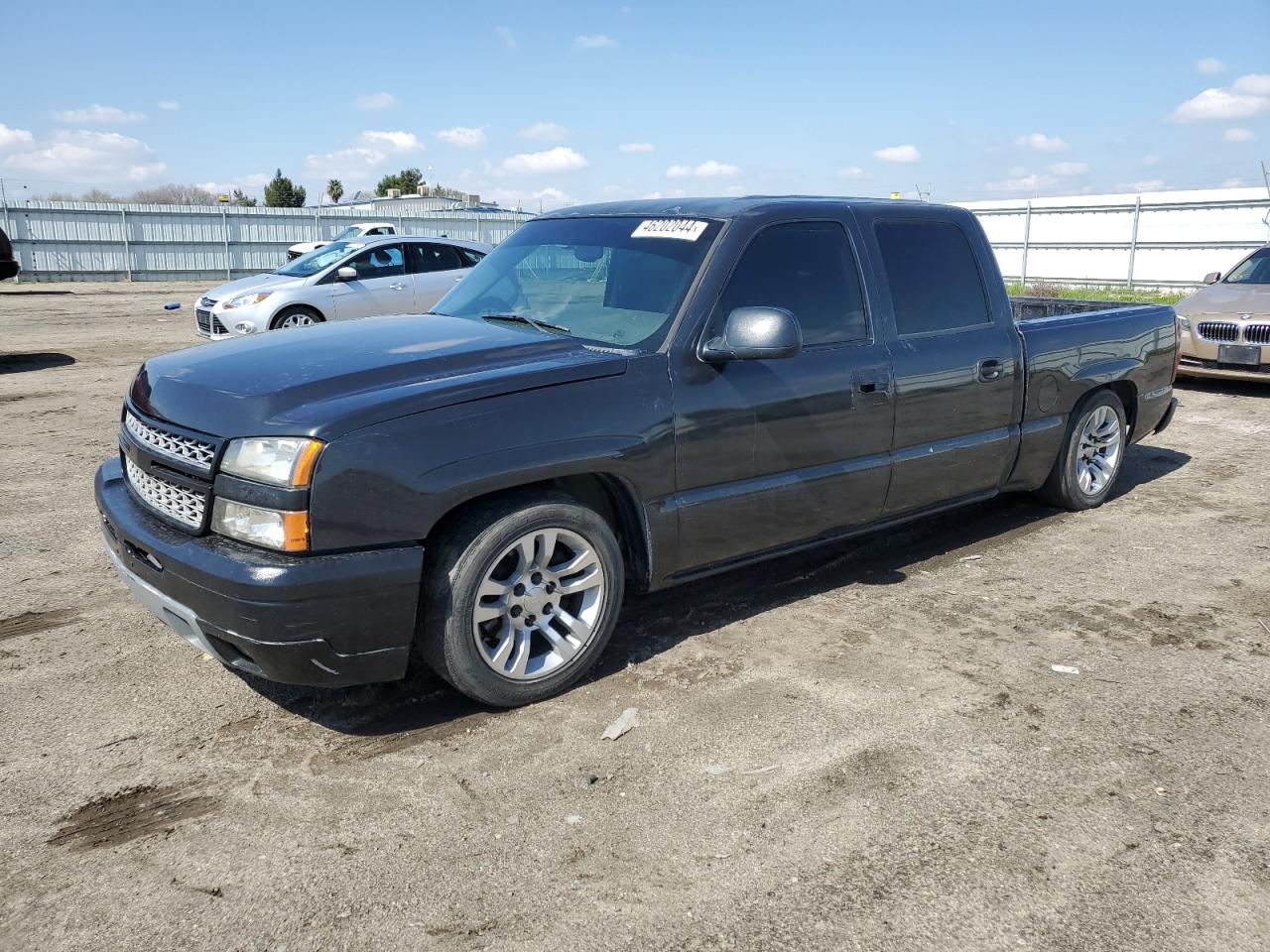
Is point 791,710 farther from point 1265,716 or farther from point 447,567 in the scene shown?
point 1265,716

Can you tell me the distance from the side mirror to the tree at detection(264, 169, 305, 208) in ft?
200

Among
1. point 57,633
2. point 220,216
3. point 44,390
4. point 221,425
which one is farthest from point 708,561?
point 220,216

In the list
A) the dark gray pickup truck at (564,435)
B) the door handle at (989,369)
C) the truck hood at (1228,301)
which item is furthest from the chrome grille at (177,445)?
the truck hood at (1228,301)

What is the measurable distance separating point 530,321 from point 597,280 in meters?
0.35

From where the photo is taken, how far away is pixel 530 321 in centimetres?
441

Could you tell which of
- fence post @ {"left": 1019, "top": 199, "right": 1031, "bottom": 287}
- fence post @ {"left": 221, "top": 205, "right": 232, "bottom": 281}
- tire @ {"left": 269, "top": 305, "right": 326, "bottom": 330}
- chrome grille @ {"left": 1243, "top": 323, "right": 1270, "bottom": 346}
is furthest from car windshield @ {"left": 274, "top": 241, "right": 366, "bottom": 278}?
fence post @ {"left": 221, "top": 205, "right": 232, "bottom": 281}

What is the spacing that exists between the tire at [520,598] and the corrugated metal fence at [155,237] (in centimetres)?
2608

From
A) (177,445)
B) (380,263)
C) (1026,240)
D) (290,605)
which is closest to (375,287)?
(380,263)

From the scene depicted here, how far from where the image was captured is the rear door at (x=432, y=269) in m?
13.9

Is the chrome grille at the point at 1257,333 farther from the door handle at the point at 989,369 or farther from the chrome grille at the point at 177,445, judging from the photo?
the chrome grille at the point at 177,445

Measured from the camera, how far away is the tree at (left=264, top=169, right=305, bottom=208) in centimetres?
5997

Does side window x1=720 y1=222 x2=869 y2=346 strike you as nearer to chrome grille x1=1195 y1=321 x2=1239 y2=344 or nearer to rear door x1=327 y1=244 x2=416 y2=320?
chrome grille x1=1195 y1=321 x2=1239 y2=344

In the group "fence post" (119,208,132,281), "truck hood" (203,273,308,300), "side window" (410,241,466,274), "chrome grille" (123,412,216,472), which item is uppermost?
"fence post" (119,208,132,281)

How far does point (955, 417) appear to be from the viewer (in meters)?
5.06
